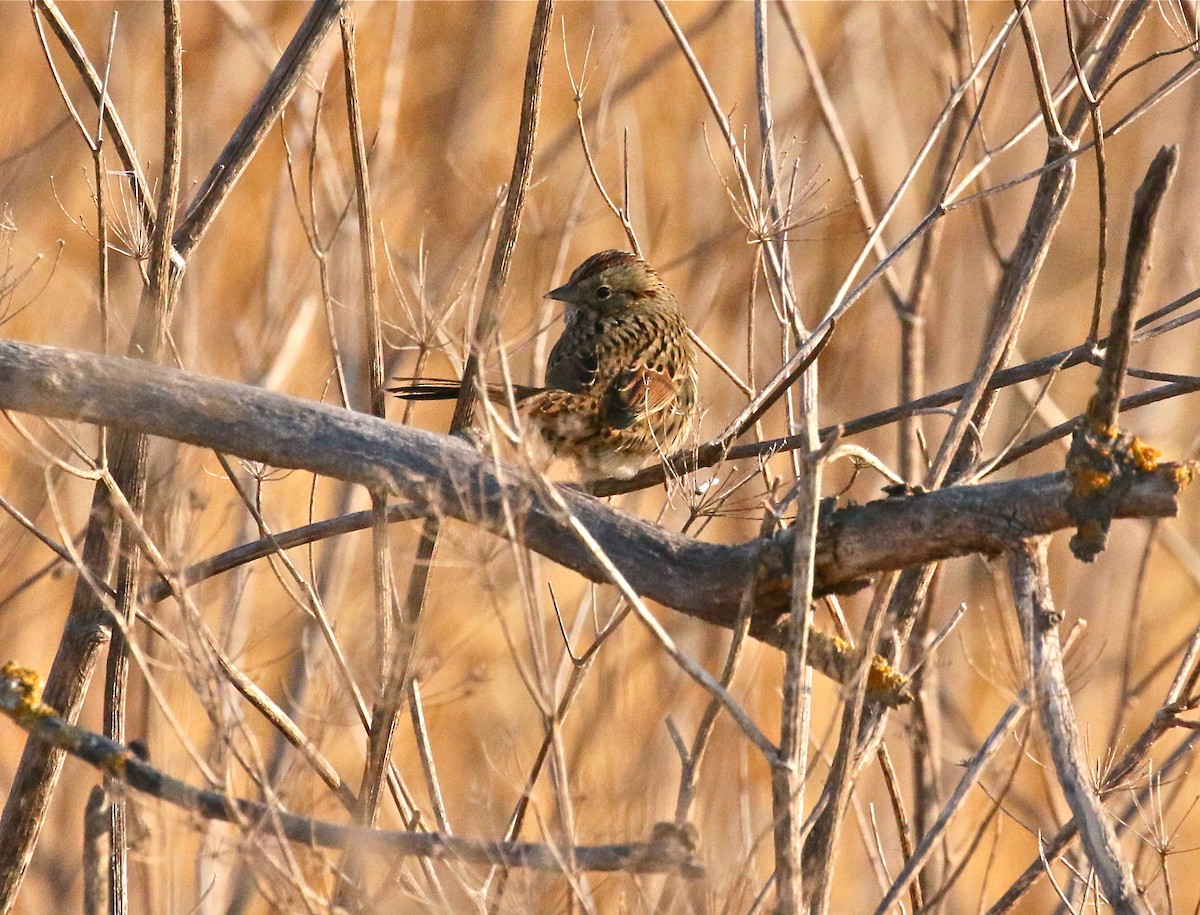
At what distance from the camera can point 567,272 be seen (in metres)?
5.75

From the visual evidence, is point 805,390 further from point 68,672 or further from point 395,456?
point 68,672

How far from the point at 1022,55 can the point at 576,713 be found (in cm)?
399

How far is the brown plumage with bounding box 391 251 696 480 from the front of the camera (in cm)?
370

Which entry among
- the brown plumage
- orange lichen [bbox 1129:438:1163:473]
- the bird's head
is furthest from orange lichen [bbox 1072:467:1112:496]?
the bird's head

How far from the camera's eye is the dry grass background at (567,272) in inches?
175

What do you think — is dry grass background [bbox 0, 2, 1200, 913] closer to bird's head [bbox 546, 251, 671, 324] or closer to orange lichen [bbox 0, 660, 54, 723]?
bird's head [bbox 546, 251, 671, 324]

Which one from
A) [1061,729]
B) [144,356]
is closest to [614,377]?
[144,356]

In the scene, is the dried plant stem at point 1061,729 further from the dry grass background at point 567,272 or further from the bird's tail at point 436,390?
the dry grass background at point 567,272

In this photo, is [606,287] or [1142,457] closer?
[1142,457]

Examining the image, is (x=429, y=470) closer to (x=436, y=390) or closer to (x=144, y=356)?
(x=144, y=356)

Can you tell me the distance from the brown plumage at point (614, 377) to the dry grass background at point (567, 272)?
0.18 m

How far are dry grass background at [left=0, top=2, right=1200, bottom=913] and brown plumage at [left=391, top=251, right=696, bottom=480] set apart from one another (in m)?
0.18

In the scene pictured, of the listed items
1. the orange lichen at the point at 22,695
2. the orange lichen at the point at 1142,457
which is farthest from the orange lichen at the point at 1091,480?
the orange lichen at the point at 22,695

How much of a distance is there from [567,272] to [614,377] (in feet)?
6.39
